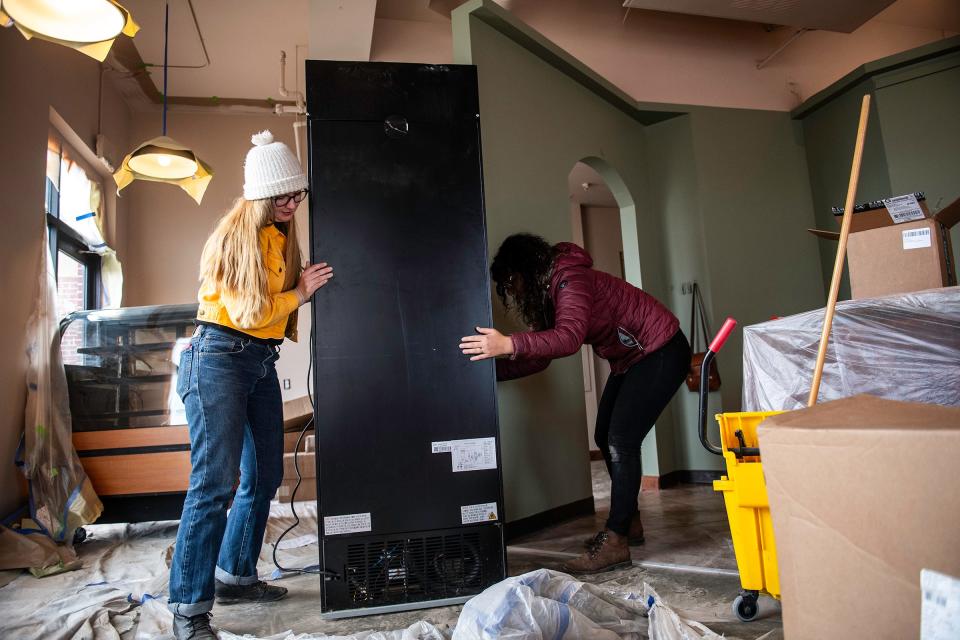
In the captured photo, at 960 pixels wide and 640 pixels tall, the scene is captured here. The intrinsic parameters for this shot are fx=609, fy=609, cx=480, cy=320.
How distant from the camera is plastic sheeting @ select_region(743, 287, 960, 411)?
73.3 inches

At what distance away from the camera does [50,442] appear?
9.67 ft

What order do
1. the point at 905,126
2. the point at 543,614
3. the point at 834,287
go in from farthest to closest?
the point at 905,126 → the point at 543,614 → the point at 834,287

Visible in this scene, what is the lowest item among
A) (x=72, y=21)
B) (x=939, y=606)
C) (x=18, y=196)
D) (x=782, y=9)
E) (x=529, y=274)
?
(x=939, y=606)

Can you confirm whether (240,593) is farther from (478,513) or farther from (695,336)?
(695,336)

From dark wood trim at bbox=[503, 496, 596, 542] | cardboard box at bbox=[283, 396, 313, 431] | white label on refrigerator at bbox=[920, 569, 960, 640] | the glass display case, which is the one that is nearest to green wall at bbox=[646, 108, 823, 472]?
dark wood trim at bbox=[503, 496, 596, 542]

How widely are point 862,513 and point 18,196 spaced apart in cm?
378

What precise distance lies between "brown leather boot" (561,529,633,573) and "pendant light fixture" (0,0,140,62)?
2395mm

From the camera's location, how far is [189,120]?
546cm

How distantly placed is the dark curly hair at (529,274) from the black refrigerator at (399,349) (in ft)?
1.11

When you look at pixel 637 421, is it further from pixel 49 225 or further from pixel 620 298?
pixel 49 225

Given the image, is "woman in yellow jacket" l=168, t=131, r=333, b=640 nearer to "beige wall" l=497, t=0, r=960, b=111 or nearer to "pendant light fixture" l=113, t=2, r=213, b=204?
"pendant light fixture" l=113, t=2, r=213, b=204

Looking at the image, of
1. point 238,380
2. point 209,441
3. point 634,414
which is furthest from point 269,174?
point 634,414

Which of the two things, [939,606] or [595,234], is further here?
[595,234]

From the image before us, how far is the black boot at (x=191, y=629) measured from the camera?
5.19 ft
